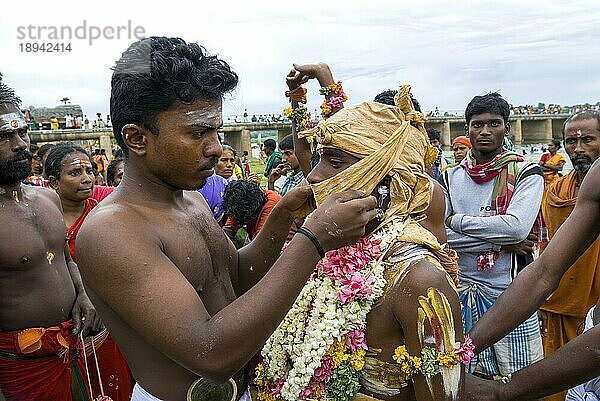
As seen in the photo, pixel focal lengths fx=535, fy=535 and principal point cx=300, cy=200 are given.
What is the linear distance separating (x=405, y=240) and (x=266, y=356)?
0.83 metres

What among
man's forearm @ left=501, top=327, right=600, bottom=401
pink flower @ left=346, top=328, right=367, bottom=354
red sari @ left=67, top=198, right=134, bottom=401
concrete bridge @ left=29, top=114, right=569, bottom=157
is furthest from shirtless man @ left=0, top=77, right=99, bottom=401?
concrete bridge @ left=29, top=114, right=569, bottom=157

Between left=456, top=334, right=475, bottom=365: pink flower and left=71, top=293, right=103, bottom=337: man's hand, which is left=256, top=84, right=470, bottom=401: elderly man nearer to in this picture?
left=456, top=334, right=475, bottom=365: pink flower

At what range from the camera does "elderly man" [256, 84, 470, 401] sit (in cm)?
202

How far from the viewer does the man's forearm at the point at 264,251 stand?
8.06 feet

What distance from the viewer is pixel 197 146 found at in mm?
1846

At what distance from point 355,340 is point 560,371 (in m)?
0.79

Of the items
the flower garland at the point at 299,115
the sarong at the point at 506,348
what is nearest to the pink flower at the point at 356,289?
the flower garland at the point at 299,115

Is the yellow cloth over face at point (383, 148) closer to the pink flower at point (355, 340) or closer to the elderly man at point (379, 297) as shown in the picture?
the elderly man at point (379, 297)

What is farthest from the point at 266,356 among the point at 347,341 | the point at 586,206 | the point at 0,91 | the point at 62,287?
the point at 0,91

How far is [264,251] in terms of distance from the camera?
247 centimetres

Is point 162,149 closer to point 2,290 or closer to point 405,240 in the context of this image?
point 405,240

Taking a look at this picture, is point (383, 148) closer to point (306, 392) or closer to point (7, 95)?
point (306, 392)

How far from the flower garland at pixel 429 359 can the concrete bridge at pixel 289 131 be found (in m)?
12.1

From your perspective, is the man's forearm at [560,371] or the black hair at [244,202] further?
the black hair at [244,202]
